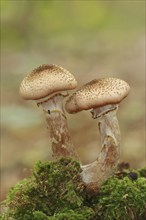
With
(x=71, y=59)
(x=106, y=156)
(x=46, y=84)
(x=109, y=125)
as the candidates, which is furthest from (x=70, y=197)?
(x=71, y=59)

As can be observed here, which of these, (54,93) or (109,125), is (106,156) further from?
(54,93)

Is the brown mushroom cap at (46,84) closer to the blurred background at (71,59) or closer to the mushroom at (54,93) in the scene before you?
the mushroom at (54,93)

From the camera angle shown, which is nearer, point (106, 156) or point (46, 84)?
point (46, 84)

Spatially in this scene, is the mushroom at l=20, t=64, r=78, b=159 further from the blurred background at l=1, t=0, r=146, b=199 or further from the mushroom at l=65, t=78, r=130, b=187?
the blurred background at l=1, t=0, r=146, b=199

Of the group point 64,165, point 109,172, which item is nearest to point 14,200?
point 64,165

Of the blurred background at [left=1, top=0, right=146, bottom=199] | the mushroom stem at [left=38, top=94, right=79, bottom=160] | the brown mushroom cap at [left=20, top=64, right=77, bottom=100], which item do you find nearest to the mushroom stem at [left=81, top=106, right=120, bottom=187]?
the mushroom stem at [left=38, top=94, right=79, bottom=160]

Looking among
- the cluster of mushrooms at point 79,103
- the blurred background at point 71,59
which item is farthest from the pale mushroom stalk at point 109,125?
the blurred background at point 71,59
